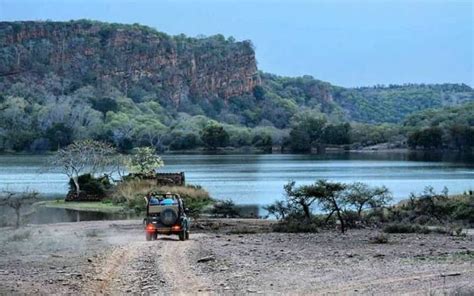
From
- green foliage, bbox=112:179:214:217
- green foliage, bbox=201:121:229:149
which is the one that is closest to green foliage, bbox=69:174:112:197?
green foliage, bbox=112:179:214:217

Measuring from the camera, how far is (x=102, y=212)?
45.2m

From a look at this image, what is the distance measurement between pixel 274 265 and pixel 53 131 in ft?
520

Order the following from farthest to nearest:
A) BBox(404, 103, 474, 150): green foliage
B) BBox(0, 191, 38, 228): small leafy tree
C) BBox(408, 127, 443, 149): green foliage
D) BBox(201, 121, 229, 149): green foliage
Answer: BBox(201, 121, 229, 149): green foliage
BBox(408, 127, 443, 149): green foliage
BBox(404, 103, 474, 150): green foliage
BBox(0, 191, 38, 228): small leafy tree

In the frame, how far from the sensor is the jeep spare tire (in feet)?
76.2

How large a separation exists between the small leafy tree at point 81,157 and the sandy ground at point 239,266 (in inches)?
1233

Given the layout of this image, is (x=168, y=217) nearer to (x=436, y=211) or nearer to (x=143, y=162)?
(x=436, y=211)

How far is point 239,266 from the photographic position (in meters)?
16.3

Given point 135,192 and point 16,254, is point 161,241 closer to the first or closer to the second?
point 16,254

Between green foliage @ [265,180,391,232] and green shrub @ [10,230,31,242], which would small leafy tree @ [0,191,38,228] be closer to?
green shrub @ [10,230,31,242]

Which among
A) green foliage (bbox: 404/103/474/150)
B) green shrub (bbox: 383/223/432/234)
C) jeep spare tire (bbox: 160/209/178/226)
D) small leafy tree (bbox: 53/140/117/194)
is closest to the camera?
jeep spare tire (bbox: 160/209/178/226)

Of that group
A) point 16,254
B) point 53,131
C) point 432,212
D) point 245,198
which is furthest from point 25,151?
point 16,254

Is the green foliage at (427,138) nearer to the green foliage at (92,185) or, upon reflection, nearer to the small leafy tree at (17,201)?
the green foliage at (92,185)

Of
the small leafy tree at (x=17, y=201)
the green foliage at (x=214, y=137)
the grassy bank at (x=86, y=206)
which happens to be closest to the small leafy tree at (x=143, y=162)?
the grassy bank at (x=86, y=206)

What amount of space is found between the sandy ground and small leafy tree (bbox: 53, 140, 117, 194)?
31.3 meters
